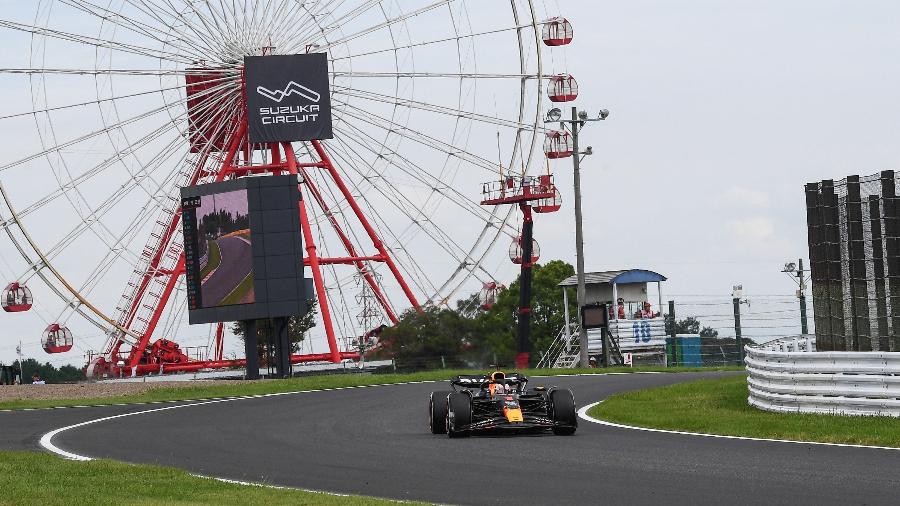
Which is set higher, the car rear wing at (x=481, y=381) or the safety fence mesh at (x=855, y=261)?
the safety fence mesh at (x=855, y=261)

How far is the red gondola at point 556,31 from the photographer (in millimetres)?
56938

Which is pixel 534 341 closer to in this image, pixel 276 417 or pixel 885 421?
pixel 276 417

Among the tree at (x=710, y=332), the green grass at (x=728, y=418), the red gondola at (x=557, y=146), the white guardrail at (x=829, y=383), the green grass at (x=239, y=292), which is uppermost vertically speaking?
the red gondola at (x=557, y=146)

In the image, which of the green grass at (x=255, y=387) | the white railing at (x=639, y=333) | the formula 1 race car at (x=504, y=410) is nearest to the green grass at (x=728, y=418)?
the formula 1 race car at (x=504, y=410)

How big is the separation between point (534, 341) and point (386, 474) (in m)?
78.8

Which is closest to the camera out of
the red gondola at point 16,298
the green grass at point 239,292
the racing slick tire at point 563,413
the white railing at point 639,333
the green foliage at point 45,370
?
the racing slick tire at point 563,413

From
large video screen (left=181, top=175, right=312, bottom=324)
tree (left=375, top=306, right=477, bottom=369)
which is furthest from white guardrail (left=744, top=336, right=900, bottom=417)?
tree (left=375, top=306, right=477, bottom=369)

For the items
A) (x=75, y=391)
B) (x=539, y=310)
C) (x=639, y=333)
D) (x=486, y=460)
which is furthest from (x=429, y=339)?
(x=486, y=460)

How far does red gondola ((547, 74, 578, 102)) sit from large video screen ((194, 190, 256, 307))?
469 inches

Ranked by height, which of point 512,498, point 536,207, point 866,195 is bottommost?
point 512,498

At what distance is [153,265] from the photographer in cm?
5609

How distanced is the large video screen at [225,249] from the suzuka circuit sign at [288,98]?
481 centimetres

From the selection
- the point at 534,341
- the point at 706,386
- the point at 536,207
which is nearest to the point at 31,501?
the point at 706,386

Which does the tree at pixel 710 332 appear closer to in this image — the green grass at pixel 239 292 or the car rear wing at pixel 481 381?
the green grass at pixel 239 292
